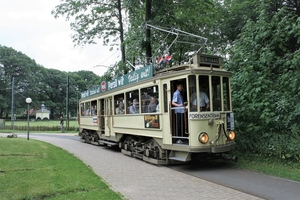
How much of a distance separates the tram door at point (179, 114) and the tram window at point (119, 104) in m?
4.07

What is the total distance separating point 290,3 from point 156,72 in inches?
369

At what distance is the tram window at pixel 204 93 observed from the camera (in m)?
8.58

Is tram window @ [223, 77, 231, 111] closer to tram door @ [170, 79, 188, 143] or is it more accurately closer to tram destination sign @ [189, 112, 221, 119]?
tram destination sign @ [189, 112, 221, 119]

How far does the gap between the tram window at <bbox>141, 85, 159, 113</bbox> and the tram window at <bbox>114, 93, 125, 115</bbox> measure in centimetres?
219

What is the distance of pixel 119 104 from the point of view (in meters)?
13.3

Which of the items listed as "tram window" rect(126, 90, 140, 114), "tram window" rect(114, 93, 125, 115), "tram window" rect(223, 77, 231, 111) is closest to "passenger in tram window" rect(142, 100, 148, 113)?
"tram window" rect(126, 90, 140, 114)

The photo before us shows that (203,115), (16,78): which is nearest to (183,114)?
(203,115)

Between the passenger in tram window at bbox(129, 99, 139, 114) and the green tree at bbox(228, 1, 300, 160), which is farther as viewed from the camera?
the passenger in tram window at bbox(129, 99, 139, 114)

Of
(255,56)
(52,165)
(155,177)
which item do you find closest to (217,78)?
(255,56)

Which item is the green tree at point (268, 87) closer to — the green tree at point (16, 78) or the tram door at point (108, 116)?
the tram door at point (108, 116)

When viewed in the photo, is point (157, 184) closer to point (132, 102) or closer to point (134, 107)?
point (134, 107)

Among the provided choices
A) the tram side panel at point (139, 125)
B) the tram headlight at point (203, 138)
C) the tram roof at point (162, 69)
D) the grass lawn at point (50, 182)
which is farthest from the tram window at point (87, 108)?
the tram headlight at point (203, 138)

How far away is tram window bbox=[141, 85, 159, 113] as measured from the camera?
32.6ft

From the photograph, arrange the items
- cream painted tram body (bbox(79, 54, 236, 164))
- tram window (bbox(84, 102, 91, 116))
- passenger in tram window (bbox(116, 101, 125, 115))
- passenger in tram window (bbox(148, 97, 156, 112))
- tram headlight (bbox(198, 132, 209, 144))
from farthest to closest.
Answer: tram window (bbox(84, 102, 91, 116)), passenger in tram window (bbox(116, 101, 125, 115)), passenger in tram window (bbox(148, 97, 156, 112)), cream painted tram body (bbox(79, 54, 236, 164)), tram headlight (bbox(198, 132, 209, 144))
